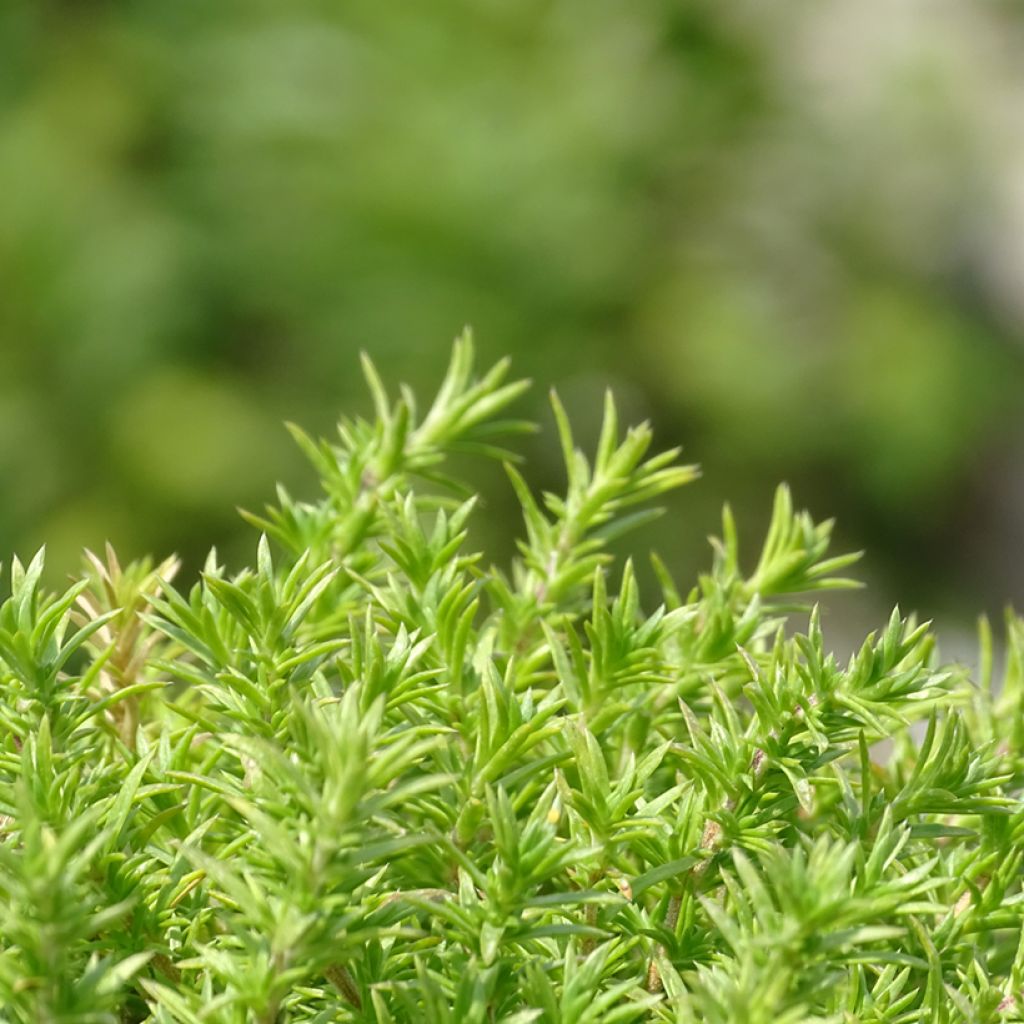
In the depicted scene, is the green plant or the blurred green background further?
the blurred green background

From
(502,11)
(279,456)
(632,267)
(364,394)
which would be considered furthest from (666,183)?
(279,456)

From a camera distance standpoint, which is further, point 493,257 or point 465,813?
point 493,257

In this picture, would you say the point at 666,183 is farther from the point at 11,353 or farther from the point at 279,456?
the point at 11,353

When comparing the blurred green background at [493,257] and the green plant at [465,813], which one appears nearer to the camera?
the green plant at [465,813]

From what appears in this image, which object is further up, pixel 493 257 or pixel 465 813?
pixel 493 257
